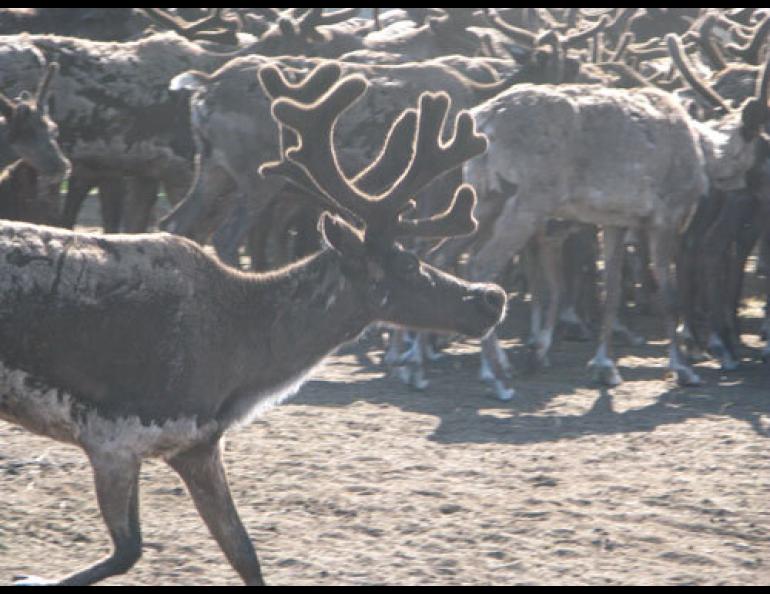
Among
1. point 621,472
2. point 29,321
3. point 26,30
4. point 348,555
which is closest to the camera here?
point 29,321

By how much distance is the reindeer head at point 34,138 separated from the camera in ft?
31.5

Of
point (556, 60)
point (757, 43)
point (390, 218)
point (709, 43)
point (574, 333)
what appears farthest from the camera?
point (757, 43)

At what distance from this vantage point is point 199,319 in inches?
205

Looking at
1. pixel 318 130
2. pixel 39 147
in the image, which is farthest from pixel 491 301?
pixel 39 147

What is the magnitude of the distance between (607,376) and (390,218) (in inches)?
158

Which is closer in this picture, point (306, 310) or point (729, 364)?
point (306, 310)

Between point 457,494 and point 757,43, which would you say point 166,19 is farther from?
point 457,494

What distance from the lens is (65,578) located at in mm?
5172

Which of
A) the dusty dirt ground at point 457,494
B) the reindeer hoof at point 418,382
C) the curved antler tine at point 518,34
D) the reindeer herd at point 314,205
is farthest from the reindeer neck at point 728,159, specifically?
the reindeer hoof at point 418,382

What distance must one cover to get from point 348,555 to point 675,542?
4.30 ft

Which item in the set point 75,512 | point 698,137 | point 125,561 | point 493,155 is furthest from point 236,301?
point 698,137

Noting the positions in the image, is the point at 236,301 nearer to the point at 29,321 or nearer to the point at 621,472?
the point at 29,321

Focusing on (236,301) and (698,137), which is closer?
(236,301)

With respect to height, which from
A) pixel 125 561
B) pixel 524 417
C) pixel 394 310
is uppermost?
pixel 394 310
